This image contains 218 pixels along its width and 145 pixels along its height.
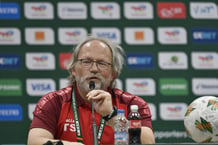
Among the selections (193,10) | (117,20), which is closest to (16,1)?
(117,20)

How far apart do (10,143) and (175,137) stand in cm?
173

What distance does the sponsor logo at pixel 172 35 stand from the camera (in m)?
4.59

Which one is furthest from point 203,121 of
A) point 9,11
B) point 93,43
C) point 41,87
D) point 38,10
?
point 9,11

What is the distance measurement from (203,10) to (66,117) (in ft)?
8.53

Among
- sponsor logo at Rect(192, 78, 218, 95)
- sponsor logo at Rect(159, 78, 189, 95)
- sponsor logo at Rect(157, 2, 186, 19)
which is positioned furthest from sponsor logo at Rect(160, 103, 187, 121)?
sponsor logo at Rect(157, 2, 186, 19)

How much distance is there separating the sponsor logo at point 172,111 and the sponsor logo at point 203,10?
3.29 feet

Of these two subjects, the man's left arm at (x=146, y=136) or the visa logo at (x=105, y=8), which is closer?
the man's left arm at (x=146, y=136)

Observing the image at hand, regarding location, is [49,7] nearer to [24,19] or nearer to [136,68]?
[24,19]

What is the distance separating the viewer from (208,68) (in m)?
4.61

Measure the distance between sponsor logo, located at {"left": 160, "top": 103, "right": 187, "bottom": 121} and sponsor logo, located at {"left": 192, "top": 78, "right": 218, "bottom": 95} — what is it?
0.79ft

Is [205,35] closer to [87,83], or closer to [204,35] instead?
[204,35]

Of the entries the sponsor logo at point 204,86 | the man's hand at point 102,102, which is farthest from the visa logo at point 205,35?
the man's hand at point 102,102

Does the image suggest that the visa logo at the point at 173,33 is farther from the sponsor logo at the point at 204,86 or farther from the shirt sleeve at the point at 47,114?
the shirt sleeve at the point at 47,114

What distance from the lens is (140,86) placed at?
14.8 feet
